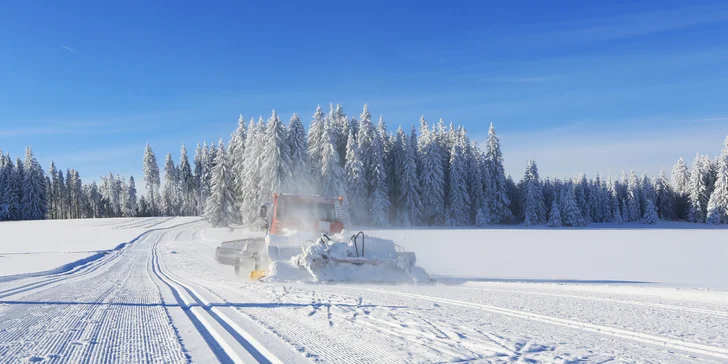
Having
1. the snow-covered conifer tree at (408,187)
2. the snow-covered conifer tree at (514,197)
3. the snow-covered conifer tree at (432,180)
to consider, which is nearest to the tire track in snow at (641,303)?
the snow-covered conifer tree at (408,187)

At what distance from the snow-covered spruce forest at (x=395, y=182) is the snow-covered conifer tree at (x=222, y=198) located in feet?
0.38

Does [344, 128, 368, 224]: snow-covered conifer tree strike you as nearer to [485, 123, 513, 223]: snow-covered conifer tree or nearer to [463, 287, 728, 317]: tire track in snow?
[485, 123, 513, 223]: snow-covered conifer tree

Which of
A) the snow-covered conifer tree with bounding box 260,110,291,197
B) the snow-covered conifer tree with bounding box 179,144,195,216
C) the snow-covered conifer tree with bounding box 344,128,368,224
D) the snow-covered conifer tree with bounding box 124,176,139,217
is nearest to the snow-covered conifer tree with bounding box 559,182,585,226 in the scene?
the snow-covered conifer tree with bounding box 344,128,368,224

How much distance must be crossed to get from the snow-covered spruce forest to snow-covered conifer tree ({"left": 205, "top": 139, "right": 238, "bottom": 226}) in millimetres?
115

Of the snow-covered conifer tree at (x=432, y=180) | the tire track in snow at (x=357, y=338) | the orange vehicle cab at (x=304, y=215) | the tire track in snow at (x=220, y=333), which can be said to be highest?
the snow-covered conifer tree at (x=432, y=180)

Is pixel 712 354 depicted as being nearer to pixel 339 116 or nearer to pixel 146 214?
pixel 339 116

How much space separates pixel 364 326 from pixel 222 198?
4827 centimetres

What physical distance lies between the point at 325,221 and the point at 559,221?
2106 inches

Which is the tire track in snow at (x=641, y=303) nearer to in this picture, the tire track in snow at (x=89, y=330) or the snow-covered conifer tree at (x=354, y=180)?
the tire track in snow at (x=89, y=330)

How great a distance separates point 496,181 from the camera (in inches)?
2388

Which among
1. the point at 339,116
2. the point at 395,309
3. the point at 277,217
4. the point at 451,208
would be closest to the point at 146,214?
the point at 339,116

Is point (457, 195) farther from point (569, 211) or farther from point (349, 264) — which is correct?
point (349, 264)

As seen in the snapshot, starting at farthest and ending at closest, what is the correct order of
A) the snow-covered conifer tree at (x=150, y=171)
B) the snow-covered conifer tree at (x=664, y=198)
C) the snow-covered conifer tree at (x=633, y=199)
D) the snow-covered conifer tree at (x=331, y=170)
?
the snow-covered conifer tree at (x=150, y=171) → the snow-covered conifer tree at (x=664, y=198) → the snow-covered conifer tree at (x=633, y=199) → the snow-covered conifer tree at (x=331, y=170)

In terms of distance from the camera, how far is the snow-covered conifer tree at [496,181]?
59812 mm
